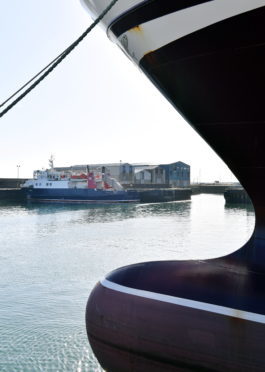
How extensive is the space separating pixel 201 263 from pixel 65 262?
9995 mm

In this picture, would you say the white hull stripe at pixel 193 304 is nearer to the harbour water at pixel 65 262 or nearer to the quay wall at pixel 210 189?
the harbour water at pixel 65 262

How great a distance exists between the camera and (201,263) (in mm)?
6234

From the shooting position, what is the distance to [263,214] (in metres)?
5.97

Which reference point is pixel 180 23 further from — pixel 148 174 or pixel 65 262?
pixel 148 174

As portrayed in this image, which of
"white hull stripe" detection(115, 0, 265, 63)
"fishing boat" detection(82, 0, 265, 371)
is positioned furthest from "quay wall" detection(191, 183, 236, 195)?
"white hull stripe" detection(115, 0, 265, 63)

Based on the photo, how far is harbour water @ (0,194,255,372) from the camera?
7156 mm

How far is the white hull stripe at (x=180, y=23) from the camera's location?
13.9 ft

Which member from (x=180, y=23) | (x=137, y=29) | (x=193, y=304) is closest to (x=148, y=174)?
(x=137, y=29)

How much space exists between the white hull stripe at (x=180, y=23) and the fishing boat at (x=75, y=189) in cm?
4497

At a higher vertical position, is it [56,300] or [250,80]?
[250,80]

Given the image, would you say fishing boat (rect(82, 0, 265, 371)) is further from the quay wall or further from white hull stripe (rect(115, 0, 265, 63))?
the quay wall

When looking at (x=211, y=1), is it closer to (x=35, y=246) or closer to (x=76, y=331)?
(x=76, y=331)

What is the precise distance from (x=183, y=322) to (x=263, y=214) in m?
2.28

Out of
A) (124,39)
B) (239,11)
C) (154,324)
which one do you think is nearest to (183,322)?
(154,324)
